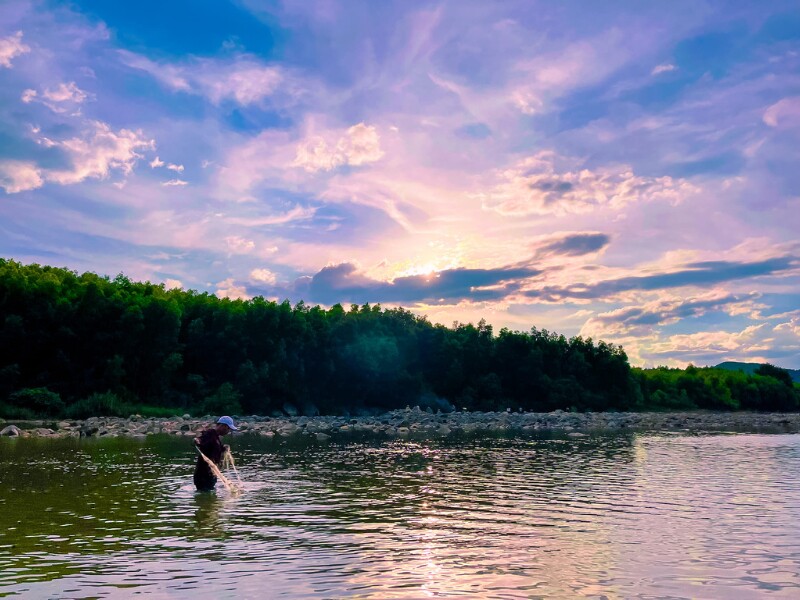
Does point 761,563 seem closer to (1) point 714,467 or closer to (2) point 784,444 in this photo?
(1) point 714,467

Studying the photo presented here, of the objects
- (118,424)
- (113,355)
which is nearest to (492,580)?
(118,424)

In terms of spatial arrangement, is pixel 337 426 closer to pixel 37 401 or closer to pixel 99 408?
pixel 99 408

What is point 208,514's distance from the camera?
1466cm

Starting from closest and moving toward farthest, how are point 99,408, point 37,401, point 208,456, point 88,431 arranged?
point 208,456 < point 88,431 < point 37,401 < point 99,408

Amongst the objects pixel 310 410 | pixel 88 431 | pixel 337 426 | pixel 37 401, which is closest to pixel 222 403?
pixel 310 410

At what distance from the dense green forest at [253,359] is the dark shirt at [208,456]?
4128cm

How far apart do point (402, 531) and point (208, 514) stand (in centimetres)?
442

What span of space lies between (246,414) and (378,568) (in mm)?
64438

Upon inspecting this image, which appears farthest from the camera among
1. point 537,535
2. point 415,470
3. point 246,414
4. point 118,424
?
point 246,414

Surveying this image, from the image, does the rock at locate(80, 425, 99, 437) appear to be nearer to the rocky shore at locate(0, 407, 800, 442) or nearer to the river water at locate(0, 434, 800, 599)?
the rocky shore at locate(0, 407, 800, 442)

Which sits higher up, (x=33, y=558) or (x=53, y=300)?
(x=53, y=300)

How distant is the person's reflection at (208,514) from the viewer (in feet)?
42.4

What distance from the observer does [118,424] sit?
47062mm

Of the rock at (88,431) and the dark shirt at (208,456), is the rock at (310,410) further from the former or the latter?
the dark shirt at (208,456)
